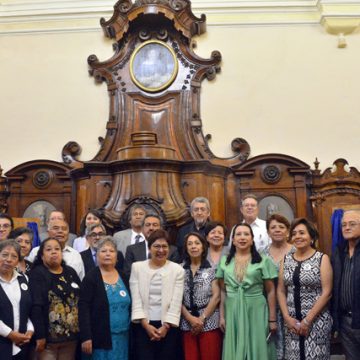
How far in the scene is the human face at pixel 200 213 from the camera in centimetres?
404

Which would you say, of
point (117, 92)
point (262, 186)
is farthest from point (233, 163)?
point (117, 92)

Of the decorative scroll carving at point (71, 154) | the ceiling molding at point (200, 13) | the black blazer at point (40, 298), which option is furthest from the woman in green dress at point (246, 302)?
the ceiling molding at point (200, 13)

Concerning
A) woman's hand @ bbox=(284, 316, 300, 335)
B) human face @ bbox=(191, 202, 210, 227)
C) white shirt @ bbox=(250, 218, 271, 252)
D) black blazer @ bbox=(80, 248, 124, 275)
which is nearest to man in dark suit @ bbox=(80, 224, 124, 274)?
black blazer @ bbox=(80, 248, 124, 275)

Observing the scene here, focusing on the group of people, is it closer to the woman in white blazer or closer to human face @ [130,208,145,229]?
the woman in white blazer

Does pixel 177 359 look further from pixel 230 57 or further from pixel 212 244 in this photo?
pixel 230 57

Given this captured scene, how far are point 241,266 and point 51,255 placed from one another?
1223 mm

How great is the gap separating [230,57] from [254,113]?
91 centimetres

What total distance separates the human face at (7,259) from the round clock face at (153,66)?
14.6 feet

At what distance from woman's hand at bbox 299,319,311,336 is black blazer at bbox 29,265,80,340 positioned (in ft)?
5.06

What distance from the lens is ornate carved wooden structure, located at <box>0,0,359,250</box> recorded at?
6.26 metres

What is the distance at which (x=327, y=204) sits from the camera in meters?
6.32

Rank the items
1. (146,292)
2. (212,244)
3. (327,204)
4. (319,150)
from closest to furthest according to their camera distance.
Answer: (146,292)
(212,244)
(327,204)
(319,150)

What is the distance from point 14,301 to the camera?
2869 mm

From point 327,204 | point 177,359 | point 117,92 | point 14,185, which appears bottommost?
point 177,359
